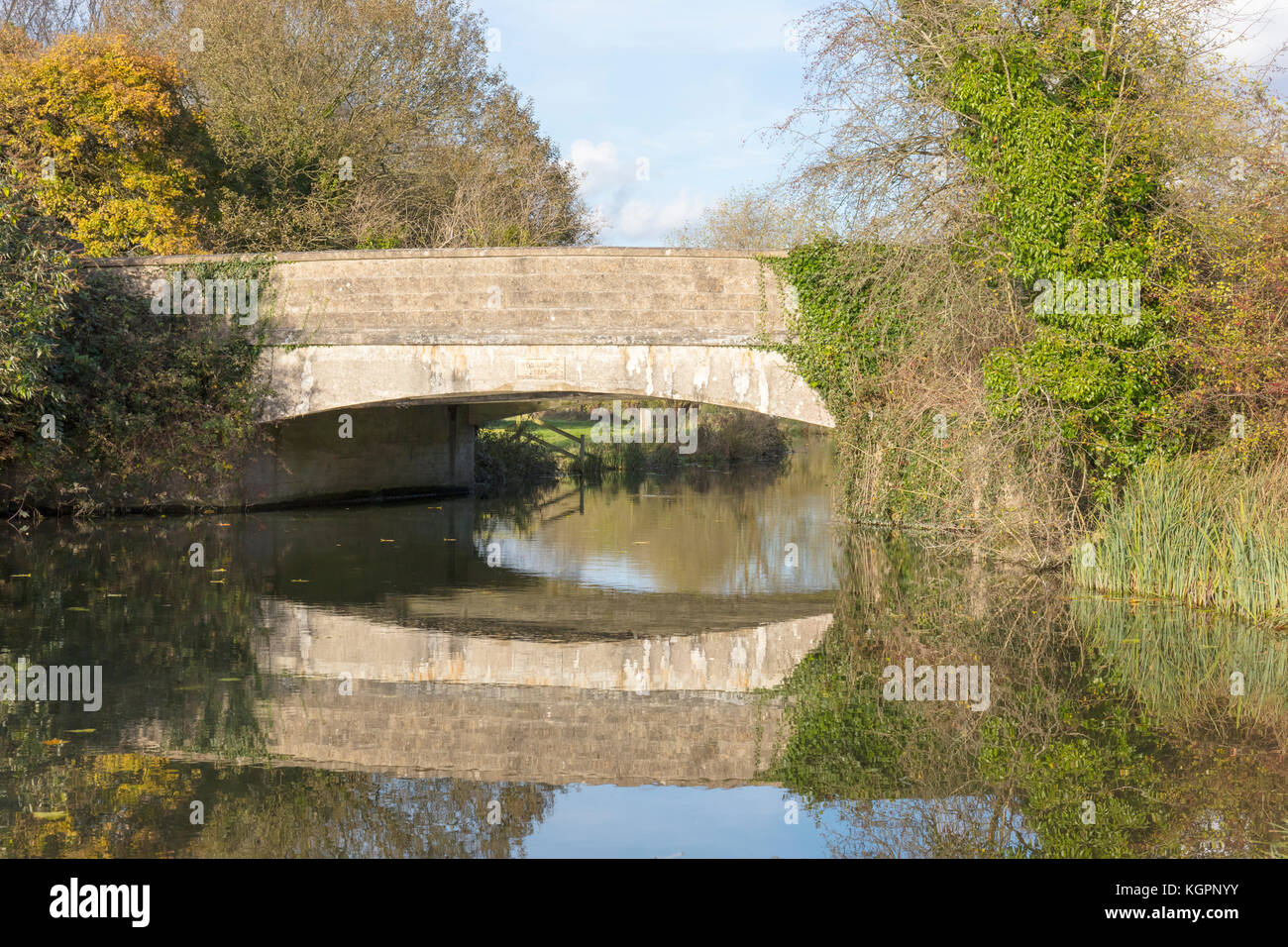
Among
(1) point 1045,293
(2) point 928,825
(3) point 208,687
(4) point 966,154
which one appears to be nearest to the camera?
(2) point 928,825

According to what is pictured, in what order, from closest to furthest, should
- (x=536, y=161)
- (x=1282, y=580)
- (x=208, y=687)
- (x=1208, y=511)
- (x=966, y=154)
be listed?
(x=208, y=687) → (x=1282, y=580) → (x=1208, y=511) → (x=966, y=154) → (x=536, y=161)

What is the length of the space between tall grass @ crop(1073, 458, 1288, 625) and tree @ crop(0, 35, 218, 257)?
18.0m

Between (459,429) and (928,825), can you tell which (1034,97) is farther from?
(459,429)

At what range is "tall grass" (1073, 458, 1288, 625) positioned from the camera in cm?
943

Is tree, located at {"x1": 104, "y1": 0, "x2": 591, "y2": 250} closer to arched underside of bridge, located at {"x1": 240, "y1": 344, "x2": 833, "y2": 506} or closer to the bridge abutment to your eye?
the bridge abutment

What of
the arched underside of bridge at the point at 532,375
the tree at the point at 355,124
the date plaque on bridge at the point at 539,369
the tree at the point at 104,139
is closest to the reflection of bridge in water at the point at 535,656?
the arched underside of bridge at the point at 532,375

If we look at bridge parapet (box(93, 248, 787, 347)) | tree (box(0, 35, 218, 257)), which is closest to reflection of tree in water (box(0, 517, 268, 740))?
Answer: bridge parapet (box(93, 248, 787, 347))

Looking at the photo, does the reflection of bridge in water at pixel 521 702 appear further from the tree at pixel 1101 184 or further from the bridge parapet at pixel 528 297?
the bridge parapet at pixel 528 297

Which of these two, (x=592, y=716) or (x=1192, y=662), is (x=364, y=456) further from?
(x=1192, y=662)

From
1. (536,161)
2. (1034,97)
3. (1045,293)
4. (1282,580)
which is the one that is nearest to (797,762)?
(1282,580)

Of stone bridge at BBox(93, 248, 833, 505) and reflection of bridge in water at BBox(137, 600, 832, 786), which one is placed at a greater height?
stone bridge at BBox(93, 248, 833, 505)
